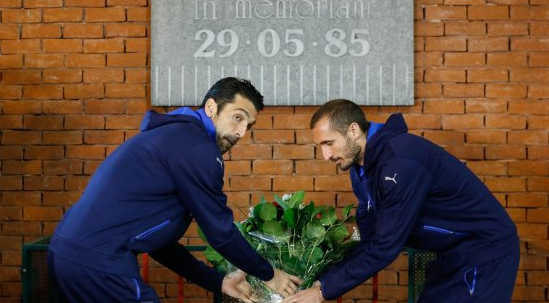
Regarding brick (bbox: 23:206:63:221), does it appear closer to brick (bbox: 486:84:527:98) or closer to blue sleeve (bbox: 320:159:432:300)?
blue sleeve (bbox: 320:159:432:300)

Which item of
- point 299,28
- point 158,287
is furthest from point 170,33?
point 158,287

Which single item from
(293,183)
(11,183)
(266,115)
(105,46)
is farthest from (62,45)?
(293,183)

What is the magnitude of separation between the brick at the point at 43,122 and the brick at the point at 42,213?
1.37ft

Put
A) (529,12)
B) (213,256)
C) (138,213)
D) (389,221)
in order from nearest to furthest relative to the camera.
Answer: (138,213)
(389,221)
(213,256)
(529,12)

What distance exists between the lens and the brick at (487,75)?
146 inches

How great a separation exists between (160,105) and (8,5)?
97 centimetres

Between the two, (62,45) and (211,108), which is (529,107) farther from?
(62,45)

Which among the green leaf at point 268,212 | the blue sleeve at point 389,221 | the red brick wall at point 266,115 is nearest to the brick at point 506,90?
the red brick wall at point 266,115

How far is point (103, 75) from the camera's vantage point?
3797mm

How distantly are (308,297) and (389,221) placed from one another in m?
0.40

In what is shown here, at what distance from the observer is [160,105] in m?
3.75

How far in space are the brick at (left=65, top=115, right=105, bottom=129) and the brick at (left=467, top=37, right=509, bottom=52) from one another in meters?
1.92

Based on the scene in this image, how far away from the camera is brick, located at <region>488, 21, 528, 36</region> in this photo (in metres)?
3.69

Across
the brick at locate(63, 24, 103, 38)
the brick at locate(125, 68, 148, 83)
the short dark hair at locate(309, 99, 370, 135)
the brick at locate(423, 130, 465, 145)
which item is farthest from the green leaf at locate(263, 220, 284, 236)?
the brick at locate(63, 24, 103, 38)
